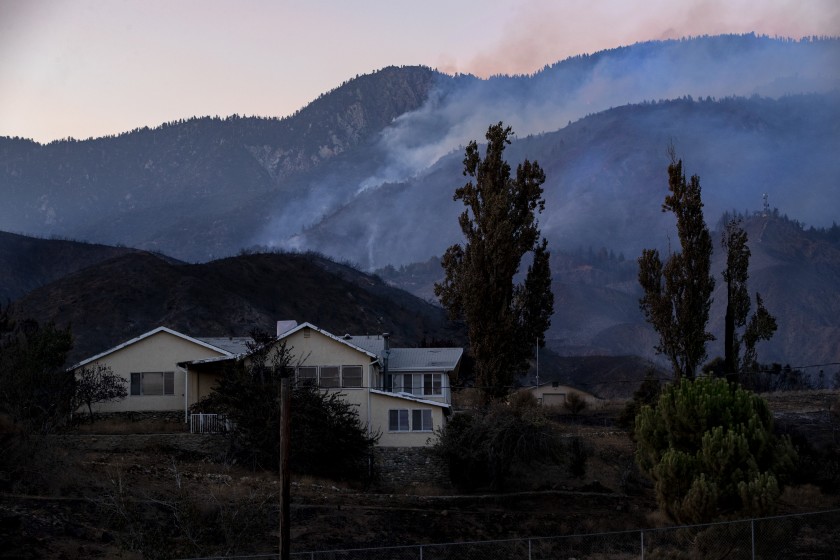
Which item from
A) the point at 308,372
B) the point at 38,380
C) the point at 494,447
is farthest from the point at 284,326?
the point at 494,447

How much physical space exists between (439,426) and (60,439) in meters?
20.9

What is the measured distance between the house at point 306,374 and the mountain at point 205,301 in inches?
1786

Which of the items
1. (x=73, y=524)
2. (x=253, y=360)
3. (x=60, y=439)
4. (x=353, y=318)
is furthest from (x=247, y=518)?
(x=353, y=318)

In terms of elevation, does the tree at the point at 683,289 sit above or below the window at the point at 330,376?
above

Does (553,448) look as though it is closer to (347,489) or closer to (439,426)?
(439,426)

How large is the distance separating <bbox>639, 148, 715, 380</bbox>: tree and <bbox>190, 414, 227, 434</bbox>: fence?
23.5 m

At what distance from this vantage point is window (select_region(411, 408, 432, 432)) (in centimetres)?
6053

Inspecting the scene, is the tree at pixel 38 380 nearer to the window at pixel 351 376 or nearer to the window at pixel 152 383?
the window at pixel 152 383

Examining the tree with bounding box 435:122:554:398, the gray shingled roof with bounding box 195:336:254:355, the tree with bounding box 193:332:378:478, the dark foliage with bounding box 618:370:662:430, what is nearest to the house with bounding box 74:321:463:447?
the gray shingled roof with bounding box 195:336:254:355

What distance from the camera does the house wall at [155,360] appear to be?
64188mm

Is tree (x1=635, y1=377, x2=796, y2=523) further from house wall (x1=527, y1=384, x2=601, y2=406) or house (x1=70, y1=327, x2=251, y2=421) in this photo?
house wall (x1=527, y1=384, x2=601, y2=406)

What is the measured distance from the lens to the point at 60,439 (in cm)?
4756

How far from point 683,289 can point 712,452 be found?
21250mm

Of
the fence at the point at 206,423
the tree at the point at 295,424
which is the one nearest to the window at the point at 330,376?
the tree at the point at 295,424
